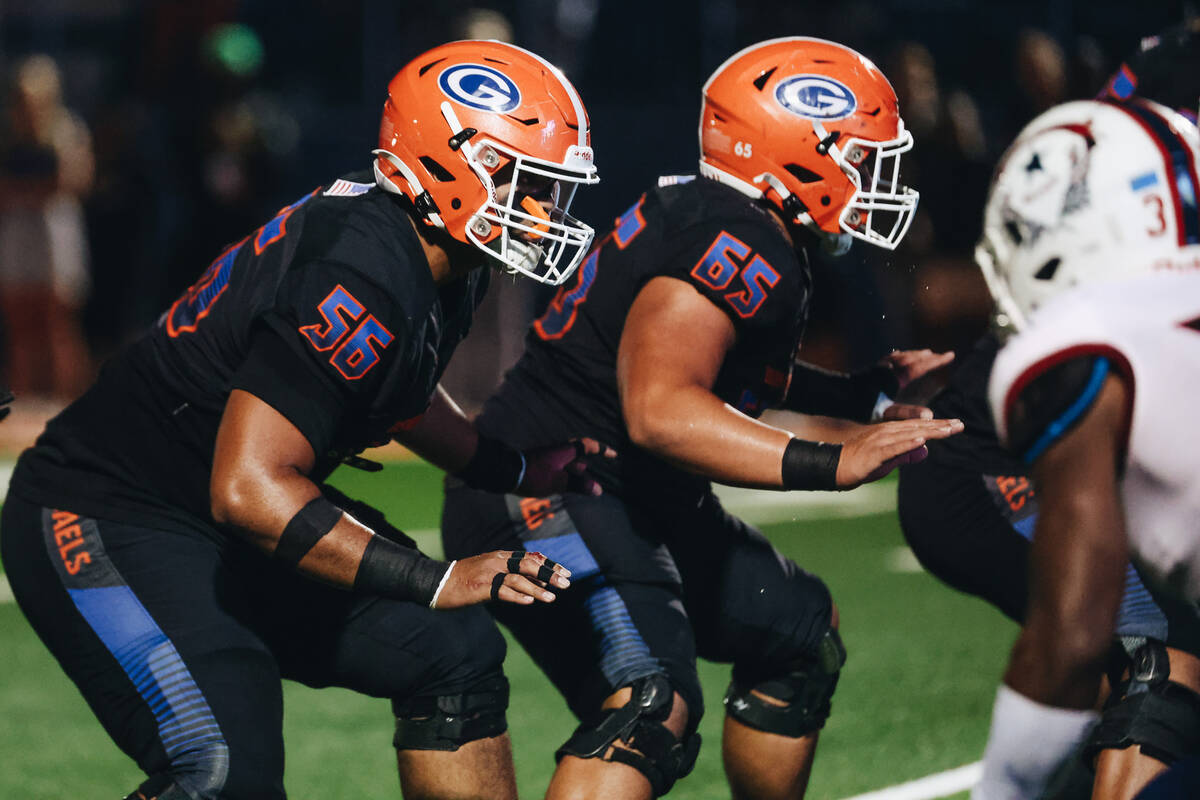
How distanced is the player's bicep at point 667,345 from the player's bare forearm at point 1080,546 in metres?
1.31

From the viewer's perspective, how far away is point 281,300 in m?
3.28

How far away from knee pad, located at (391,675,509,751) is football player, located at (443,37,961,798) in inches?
7.8

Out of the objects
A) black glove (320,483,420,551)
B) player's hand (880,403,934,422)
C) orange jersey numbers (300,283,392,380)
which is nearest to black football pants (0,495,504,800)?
black glove (320,483,420,551)

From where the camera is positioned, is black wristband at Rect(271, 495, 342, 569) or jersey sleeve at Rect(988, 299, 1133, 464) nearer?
jersey sleeve at Rect(988, 299, 1133, 464)

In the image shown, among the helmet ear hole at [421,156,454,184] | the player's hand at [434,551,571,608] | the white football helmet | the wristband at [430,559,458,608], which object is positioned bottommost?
the wristband at [430,559,458,608]

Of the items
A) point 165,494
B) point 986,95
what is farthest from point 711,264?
point 986,95

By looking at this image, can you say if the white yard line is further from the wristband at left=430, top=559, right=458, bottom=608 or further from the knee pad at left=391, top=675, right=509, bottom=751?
the wristband at left=430, top=559, right=458, bottom=608

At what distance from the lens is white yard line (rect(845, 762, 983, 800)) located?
4766 mm

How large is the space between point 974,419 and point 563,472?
1148 millimetres

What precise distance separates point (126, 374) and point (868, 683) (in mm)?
3391

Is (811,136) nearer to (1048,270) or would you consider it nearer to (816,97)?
(816,97)

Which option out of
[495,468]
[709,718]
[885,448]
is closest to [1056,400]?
[885,448]

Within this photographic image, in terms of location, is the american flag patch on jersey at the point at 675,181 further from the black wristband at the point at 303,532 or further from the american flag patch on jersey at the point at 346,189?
the black wristband at the point at 303,532

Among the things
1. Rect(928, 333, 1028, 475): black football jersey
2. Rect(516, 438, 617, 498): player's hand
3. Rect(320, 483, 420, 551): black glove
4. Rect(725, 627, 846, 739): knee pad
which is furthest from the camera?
Rect(928, 333, 1028, 475): black football jersey
